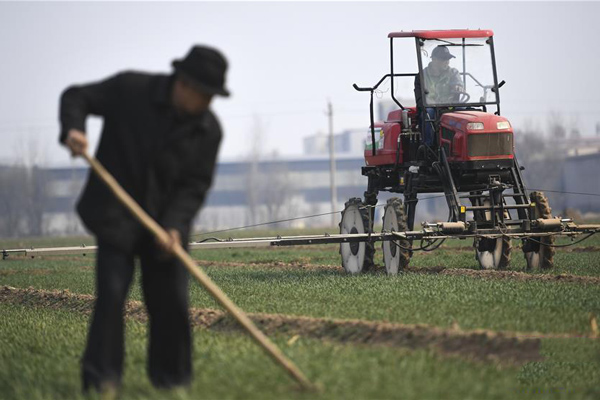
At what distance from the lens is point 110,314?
23.3 feet

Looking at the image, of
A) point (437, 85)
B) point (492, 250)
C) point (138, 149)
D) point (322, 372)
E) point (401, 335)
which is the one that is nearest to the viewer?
point (138, 149)

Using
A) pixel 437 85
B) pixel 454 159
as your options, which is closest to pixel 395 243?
pixel 454 159

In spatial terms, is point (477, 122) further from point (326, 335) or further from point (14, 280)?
point (14, 280)

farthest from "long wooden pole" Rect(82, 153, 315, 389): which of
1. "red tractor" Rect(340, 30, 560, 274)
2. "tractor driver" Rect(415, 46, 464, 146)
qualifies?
"tractor driver" Rect(415, 46, 464, 146)

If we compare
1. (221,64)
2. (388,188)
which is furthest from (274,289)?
(221,64)

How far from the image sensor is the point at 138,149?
7109 millimetres

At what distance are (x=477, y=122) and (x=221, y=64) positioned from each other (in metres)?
11.0

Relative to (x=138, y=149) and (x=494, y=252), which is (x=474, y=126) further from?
(x=138, y=149)

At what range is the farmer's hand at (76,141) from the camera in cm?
691

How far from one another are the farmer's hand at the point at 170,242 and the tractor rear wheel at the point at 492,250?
11651mm

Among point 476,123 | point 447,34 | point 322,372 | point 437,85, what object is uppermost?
point 447,34

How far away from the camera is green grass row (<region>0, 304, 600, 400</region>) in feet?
23.1

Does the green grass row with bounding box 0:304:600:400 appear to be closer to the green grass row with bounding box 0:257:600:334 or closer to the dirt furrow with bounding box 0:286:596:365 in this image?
the dirt furrow with bounding box 0:286:596:365

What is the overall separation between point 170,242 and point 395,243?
1088cm
